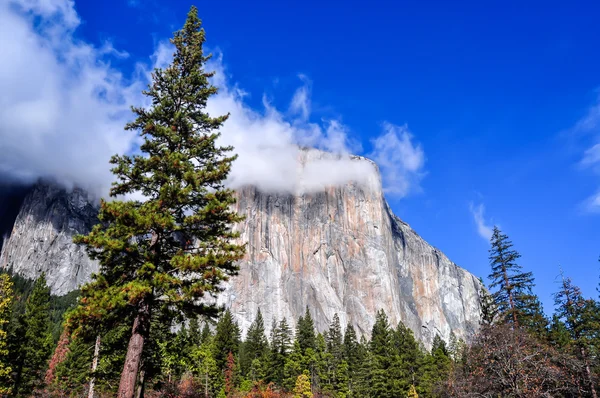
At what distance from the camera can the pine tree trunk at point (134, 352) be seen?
1235 cm

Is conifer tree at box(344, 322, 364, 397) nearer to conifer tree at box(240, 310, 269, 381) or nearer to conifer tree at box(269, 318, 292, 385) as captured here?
conifer tree at box(269, 318, 292, 385)

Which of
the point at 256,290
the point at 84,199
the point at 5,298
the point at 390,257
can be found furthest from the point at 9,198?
the point at 5,298

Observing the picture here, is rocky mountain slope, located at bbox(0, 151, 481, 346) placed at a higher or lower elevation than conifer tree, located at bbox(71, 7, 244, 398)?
higher

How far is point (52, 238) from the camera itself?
161 meters

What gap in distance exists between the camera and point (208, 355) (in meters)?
55.0

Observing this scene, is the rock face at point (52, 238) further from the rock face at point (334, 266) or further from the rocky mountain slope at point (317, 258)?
the rock face at point (334, 266)

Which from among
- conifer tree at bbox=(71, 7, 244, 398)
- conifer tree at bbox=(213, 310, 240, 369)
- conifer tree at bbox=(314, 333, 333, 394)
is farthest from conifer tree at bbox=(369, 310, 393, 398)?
conifer tree at bbox=(71, 7, 244, 398)

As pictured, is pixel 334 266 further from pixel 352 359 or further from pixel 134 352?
pixel 134 352

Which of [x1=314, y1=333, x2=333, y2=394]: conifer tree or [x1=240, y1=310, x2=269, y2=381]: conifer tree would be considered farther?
[x1=240, y1=310, x2=269, y2=381]: conifer tree

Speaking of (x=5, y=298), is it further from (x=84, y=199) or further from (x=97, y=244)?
(x=84, y=199)

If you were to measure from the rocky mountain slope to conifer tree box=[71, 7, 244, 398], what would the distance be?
105m

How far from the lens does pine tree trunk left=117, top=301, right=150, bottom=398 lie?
1235 centimetres

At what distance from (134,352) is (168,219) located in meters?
4.29

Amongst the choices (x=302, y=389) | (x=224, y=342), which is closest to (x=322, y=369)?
(x=302, y=389)
